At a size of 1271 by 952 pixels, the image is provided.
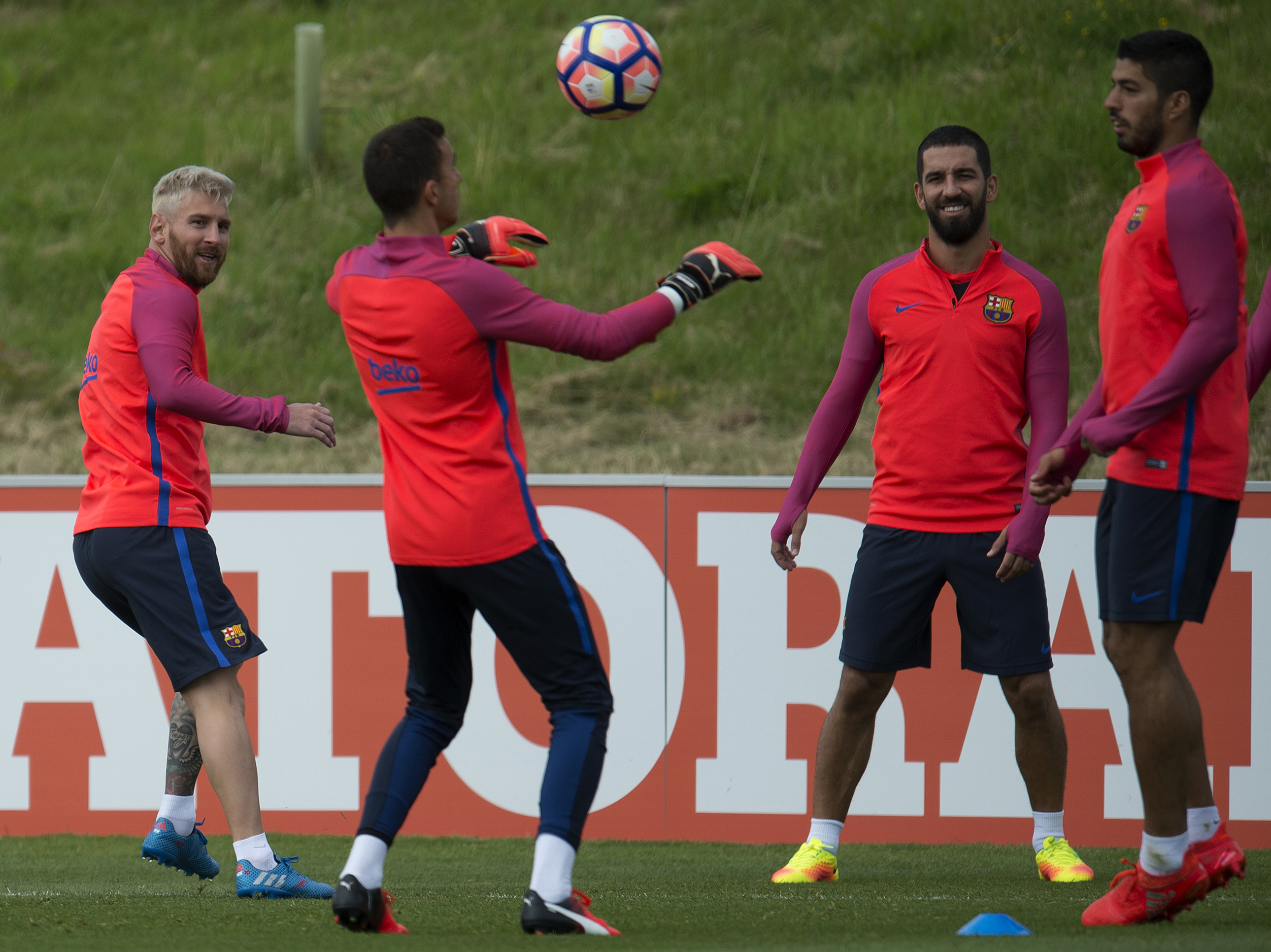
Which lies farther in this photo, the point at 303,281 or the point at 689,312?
the point at 303,281

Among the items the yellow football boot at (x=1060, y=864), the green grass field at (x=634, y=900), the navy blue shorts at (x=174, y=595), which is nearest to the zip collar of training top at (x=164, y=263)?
the navy blue shorts at (x=174, y=595)

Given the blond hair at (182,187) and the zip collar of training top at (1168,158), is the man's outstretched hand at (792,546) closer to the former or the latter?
the zip collar of training top at (1168,158)

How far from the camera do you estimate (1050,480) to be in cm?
349

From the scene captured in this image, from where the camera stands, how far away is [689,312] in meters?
9.43

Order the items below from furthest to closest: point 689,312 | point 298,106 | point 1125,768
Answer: point 298,106, point 689,312, point 1125,768

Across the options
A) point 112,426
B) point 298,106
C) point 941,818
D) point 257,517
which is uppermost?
point 298,106

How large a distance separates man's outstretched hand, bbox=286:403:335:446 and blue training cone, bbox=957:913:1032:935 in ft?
7.06

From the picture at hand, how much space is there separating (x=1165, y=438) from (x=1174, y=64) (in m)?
0.91

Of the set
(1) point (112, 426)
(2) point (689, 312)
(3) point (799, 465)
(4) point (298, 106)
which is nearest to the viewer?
(1) point (112, 426)

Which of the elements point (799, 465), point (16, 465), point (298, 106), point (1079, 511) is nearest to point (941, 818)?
point (1079, 511)

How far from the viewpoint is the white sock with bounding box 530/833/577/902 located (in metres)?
3.27

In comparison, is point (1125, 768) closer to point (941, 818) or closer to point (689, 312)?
point (941, 818)

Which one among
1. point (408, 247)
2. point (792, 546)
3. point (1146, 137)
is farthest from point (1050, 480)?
point (408, 247)

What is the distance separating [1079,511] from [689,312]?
4.34 m
